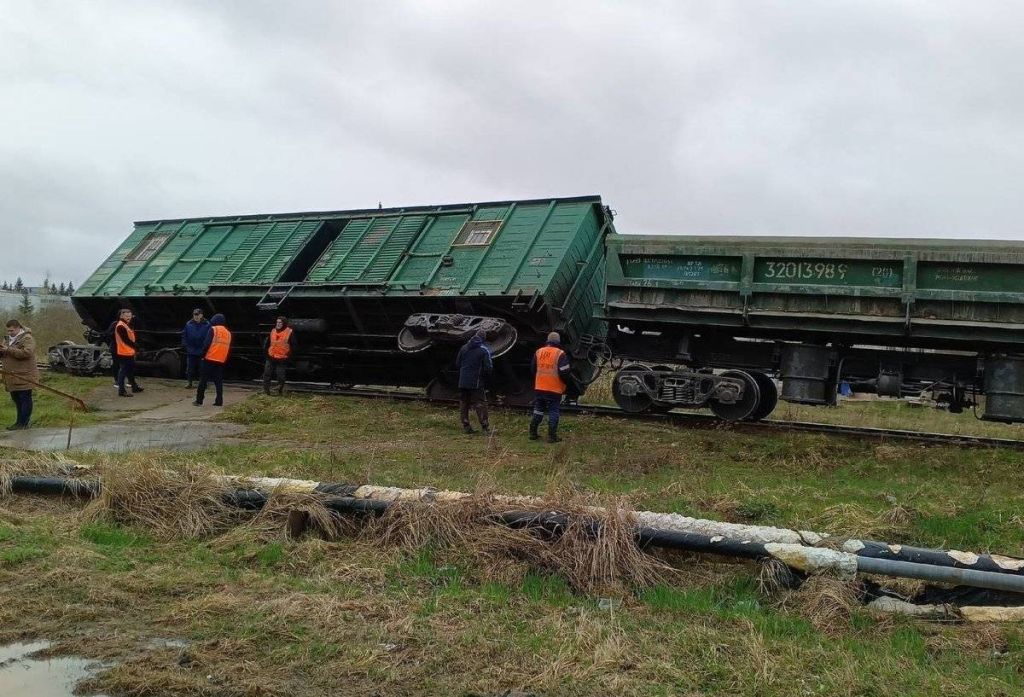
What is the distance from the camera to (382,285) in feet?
40.3

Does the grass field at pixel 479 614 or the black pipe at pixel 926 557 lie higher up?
the black pipe at pixel 926 557

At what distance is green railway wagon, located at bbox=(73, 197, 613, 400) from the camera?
37.7 feet

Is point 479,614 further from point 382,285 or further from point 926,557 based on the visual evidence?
point 382,285

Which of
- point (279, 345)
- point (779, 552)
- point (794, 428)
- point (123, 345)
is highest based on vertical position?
point (279, 345)

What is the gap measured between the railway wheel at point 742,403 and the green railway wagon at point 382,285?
7.70 ft

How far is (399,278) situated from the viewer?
1241 centimetres

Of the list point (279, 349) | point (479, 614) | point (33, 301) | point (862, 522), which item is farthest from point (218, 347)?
point (33, 301)

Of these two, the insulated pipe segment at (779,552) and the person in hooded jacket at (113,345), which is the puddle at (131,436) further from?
the insulated pipe segment at (779,552)

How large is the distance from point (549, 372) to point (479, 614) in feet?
18.1

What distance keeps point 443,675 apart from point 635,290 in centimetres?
761

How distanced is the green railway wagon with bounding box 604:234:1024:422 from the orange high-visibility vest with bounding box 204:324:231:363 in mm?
5646

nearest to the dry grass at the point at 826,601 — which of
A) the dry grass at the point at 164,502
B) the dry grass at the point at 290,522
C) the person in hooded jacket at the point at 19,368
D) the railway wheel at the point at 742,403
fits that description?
the dry grass at the point at 290,522

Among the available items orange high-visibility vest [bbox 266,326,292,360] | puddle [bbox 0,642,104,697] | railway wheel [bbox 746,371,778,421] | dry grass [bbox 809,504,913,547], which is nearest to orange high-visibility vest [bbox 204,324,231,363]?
orange high-visibility vest [bbox 266,326,292,360]

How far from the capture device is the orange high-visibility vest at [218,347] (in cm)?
1191
